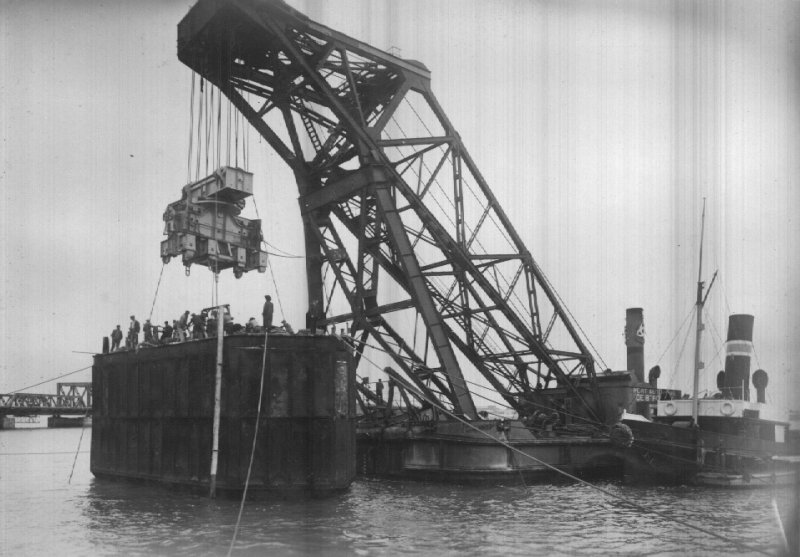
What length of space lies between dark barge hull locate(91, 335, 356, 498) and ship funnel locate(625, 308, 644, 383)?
46.2 feet

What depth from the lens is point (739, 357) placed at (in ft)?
91.2

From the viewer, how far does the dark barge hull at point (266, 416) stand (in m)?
17.9

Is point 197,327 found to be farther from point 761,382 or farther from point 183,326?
point 761,382

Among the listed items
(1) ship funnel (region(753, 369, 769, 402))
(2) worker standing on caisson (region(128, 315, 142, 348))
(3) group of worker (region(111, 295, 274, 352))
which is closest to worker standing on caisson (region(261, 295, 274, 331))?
(3) group of worker (region(111, 295, 274, 352))

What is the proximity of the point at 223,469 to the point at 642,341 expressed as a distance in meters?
18.5

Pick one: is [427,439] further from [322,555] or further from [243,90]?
[243,90]

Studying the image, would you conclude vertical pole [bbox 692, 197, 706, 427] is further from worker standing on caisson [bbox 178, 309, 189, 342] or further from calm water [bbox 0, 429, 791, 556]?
worker standing on caisson [bbox 178, 309, 189, 342]

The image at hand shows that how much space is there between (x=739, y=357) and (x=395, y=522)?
56.2 ft

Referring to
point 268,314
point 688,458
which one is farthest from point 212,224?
point 688,458

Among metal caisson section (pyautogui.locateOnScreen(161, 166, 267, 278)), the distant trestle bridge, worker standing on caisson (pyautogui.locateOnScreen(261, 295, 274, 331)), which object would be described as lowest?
the distant trestle bridge

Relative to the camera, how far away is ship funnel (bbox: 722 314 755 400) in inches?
1086

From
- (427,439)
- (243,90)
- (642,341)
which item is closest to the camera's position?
(427,439)

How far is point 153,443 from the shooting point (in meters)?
21.3

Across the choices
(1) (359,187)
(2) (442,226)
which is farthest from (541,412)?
(1) (359,187)
